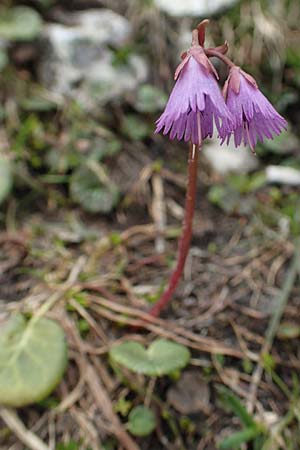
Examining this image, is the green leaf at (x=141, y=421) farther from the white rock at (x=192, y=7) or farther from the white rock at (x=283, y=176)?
the white rock at (x=192, y=7)

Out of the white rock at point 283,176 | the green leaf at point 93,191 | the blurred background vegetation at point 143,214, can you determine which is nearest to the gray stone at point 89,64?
the blurred background vegetation at point 143,214

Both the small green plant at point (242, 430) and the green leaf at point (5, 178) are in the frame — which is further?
the green leaf at point (5, 178)

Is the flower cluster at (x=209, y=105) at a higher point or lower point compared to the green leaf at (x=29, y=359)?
higher

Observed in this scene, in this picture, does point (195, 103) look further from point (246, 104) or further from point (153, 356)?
point (153, 356)

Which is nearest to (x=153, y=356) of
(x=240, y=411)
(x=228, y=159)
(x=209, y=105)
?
(x=240, y=411)

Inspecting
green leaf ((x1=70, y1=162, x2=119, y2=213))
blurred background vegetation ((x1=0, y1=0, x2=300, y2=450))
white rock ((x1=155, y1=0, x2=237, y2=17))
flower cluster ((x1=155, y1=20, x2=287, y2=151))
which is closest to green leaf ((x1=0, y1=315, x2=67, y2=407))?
blurred background vegetation ((x1=0, y1=0, x2=300, y2=450))

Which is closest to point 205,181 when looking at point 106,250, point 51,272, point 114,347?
point 106,250
